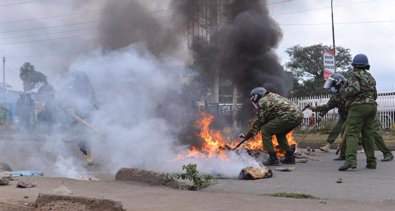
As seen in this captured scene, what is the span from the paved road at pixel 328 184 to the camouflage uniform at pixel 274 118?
0.81m

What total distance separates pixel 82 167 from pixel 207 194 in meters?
3.44

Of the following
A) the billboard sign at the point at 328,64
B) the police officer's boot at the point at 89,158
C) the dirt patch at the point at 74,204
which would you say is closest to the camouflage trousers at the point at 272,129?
the police officer's boot at the point at 89,158

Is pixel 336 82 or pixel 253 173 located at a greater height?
pixel 336 82

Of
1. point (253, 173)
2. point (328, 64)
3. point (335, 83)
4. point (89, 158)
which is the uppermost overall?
point (328, 64)

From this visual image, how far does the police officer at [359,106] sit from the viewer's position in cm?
667

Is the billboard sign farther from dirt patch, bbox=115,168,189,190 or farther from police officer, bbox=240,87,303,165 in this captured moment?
dirt patch, bbox=115,168,189,190

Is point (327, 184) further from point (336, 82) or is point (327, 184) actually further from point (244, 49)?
point (244, 49)

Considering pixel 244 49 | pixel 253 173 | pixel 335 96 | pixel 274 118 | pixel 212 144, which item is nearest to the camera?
pixel 253 173

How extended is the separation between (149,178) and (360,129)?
3218 millimetres

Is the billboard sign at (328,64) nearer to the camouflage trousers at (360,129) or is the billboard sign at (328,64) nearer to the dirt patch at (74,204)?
the camouflage trousers at (360,129)

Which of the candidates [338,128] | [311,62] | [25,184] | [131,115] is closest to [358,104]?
[338,128]

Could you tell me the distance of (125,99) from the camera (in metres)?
7.45

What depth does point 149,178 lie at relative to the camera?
595cm

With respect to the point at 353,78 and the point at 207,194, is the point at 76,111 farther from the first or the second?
the point at 353,78
